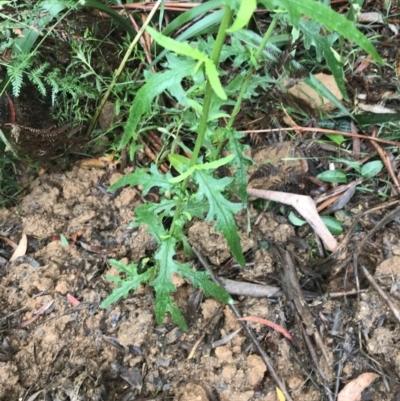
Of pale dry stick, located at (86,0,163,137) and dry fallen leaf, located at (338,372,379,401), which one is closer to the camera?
dry fallen leaf, located at (338,372,379,401)

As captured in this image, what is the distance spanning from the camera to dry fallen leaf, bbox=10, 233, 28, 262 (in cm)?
185

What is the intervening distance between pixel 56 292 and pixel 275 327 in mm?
810

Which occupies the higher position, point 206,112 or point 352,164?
point 206,112

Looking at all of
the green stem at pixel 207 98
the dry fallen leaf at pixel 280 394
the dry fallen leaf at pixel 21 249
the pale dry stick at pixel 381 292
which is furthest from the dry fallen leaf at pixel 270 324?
the dry fallen leaf at pixel 21 249

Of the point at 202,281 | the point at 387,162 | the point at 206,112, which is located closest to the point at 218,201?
the point at 206,112

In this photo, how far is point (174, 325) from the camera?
1.72 meters

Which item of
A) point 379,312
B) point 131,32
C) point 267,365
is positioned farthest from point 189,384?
point 131,32

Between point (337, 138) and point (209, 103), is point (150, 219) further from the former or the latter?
point (337, 138)

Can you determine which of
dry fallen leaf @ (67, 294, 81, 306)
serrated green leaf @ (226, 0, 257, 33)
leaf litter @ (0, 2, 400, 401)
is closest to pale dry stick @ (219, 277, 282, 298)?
leaf litter @ (0, 2, 400, 401)

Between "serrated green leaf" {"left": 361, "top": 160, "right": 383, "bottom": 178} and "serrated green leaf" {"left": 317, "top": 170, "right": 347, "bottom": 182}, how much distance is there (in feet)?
0.27

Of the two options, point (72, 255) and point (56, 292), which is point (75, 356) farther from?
point (72, 255)

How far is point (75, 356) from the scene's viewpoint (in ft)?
5.42

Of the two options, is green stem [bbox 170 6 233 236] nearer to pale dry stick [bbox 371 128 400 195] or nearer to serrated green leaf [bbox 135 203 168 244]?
serrated green leaf [bbox 135 203 168 244]

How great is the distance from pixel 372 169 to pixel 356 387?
0.82m
